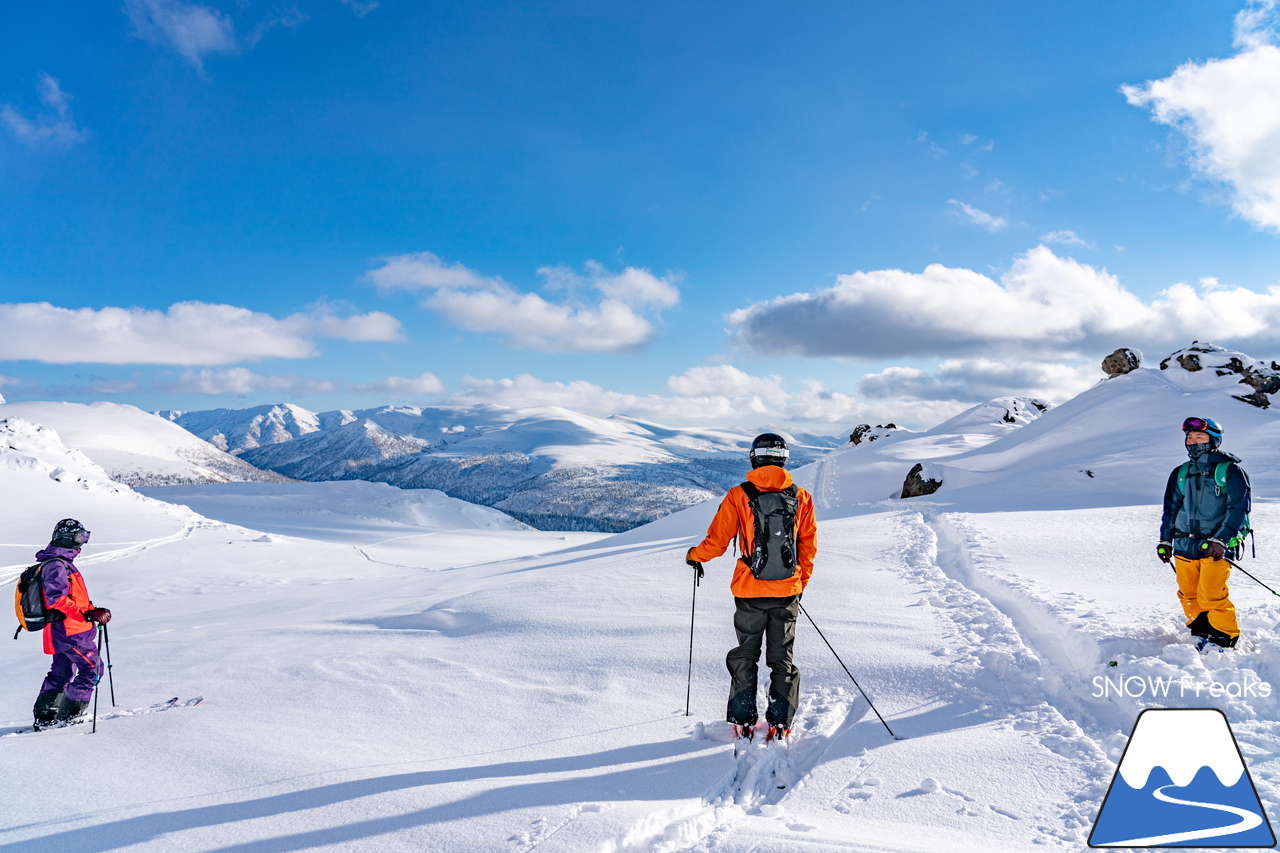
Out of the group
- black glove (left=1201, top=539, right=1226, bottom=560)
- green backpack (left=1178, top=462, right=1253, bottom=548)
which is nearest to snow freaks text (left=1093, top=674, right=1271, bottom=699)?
black glove (left=1201, top=539, right=1226, bottom=560)

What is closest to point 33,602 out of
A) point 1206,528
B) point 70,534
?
point 70,534

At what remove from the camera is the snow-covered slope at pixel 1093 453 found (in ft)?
62.5

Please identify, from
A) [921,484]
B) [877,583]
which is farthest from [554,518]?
[877,583]

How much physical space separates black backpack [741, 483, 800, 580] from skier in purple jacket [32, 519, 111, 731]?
6.98 meters

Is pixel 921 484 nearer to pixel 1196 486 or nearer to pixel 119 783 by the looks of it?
pixel 1196 486

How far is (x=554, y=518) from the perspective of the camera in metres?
151

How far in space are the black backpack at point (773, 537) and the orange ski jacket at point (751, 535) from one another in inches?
2.0

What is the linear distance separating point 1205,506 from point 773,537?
5.12m

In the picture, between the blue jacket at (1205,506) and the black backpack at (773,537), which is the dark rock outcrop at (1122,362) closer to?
the blue jacket at (1205,506)

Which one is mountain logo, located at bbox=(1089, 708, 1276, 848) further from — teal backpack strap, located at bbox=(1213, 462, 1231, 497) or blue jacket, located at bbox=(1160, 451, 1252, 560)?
teal backpack strap, located at bbox=(1213, 462, 1231, 497)

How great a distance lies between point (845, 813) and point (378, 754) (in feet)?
12.2

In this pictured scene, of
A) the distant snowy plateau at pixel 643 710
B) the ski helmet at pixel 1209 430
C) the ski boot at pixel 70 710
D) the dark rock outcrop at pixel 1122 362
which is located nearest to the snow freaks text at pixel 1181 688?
the distant snowy plateau at pixel 643 710

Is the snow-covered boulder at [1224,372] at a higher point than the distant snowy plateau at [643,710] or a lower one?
higher

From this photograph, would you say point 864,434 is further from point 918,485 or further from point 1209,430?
point 1209,430
